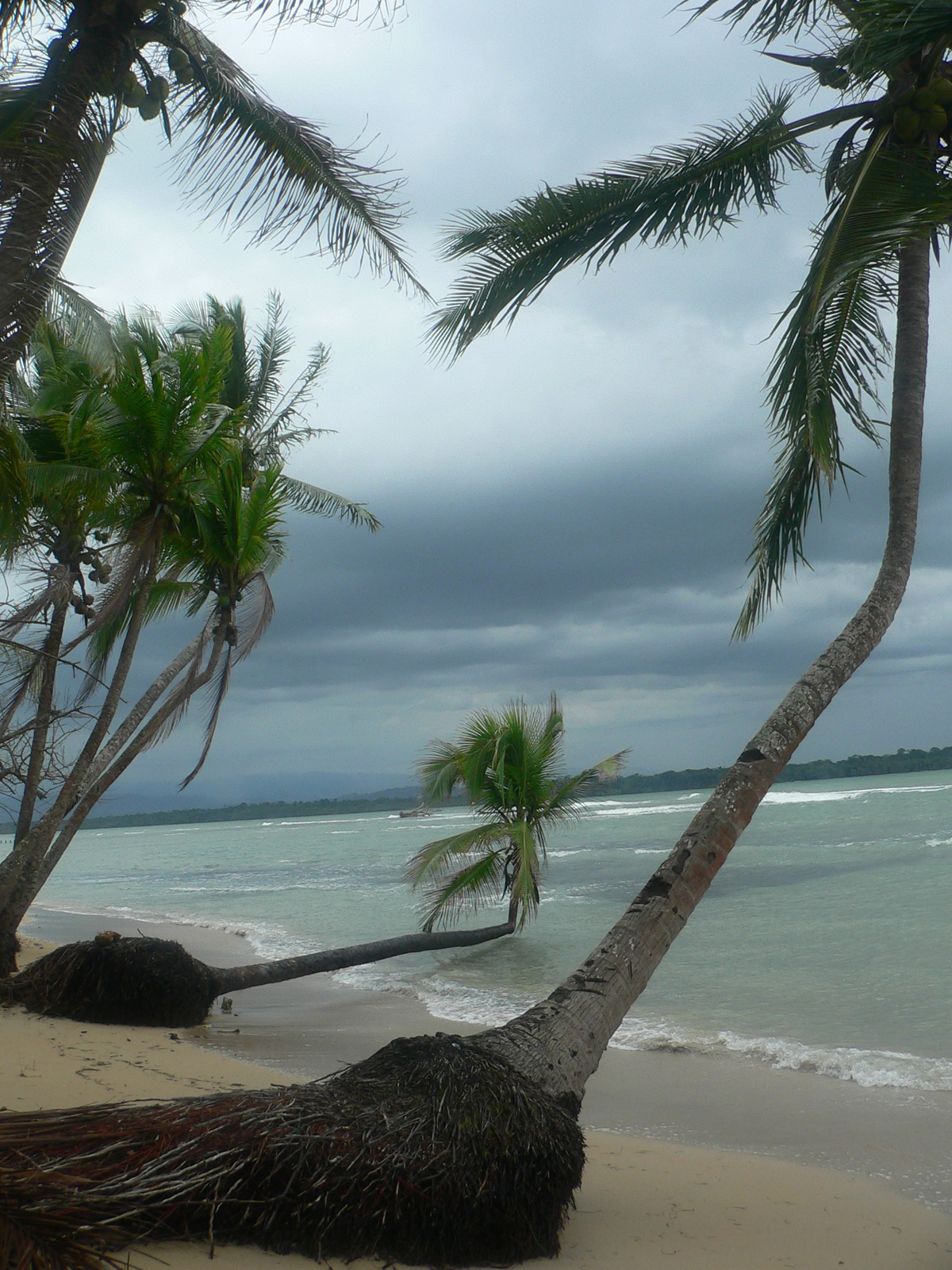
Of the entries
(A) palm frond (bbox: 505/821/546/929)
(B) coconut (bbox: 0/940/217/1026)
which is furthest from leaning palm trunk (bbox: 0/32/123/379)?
(A) palm frond (bbox: 505/821/546/929)

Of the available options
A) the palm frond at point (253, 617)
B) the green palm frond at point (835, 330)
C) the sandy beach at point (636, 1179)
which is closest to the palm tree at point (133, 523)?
the palm frond at point (253, 617)

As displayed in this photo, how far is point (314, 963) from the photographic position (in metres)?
8.74

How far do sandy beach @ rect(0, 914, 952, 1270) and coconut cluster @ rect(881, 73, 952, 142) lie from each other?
576 cm

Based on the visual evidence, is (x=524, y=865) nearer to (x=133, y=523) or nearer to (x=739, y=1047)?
(x=739, y=1047)

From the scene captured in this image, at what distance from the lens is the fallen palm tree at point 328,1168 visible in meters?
3.06

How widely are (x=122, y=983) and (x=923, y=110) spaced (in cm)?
838

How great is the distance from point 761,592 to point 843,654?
1.73 m

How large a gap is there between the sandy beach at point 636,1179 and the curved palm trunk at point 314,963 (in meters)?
0.43

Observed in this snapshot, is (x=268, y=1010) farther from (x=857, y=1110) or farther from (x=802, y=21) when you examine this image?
(x=802, y=21)

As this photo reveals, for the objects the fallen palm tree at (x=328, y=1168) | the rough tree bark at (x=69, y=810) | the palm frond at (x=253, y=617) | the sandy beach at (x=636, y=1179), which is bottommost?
the sandy beach at (x=636, y=1179)

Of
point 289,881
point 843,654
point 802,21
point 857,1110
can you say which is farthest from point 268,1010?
point 289,881

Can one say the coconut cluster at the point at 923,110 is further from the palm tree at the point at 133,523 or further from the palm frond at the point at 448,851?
the palm frond at the point at 448,851

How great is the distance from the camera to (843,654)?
500 cm

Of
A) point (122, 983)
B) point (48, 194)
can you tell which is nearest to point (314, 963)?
point (122, 983)
